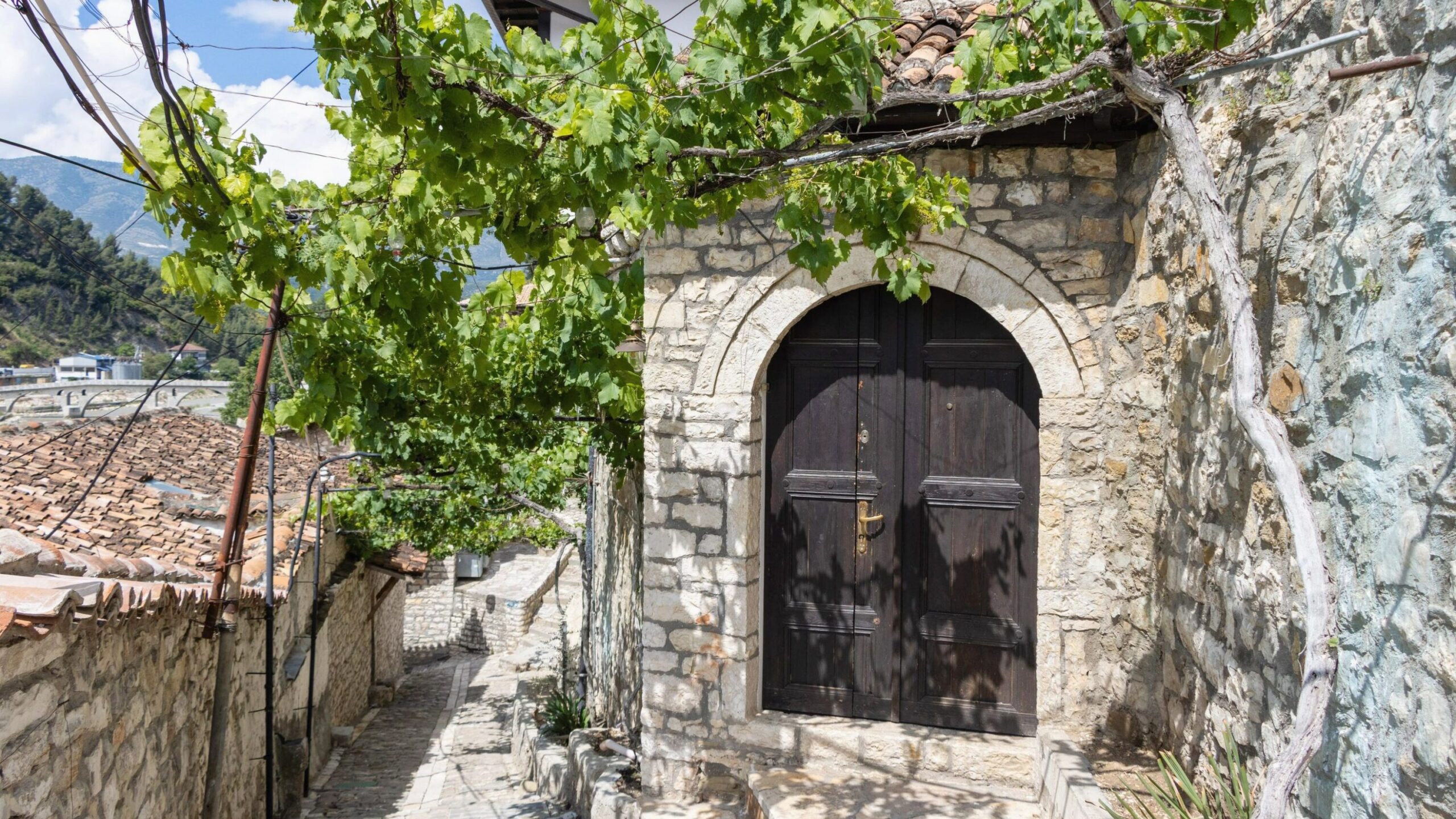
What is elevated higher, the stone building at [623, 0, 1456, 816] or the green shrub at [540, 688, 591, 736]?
the stone building at [623, 0, 1456, 816]

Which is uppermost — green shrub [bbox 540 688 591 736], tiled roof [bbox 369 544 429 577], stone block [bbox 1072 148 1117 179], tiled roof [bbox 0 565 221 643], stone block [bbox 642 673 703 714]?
stone block [bbox 1072 148 1117 179]

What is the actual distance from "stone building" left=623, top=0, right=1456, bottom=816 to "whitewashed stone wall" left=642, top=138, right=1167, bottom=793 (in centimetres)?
1

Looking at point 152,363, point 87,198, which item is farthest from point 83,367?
point 87,198

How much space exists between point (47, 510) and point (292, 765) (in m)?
3.80

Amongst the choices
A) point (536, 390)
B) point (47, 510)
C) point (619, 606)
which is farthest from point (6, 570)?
point (619, 606)

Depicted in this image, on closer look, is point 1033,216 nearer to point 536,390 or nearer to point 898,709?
point 898,709

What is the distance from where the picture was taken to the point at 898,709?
15.5ft

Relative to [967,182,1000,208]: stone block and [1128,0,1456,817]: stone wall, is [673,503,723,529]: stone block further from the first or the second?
[1128,0,1456,817]: stone wall

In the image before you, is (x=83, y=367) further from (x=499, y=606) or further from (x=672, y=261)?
(x=672, y=261)

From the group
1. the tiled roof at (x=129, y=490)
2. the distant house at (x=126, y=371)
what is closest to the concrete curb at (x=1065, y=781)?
the tiled roof at (x=129, y=490)

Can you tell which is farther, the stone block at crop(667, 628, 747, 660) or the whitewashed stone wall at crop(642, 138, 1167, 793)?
the stone block at crop(667, 628, 747, 660)

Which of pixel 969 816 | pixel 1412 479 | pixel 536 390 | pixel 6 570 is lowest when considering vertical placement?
pixel 969 816

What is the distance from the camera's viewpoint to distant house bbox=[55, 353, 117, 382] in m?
17.6

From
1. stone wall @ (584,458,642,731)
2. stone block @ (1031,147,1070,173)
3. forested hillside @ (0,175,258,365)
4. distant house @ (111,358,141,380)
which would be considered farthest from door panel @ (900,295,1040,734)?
distant house @ (111,358,141,380)
